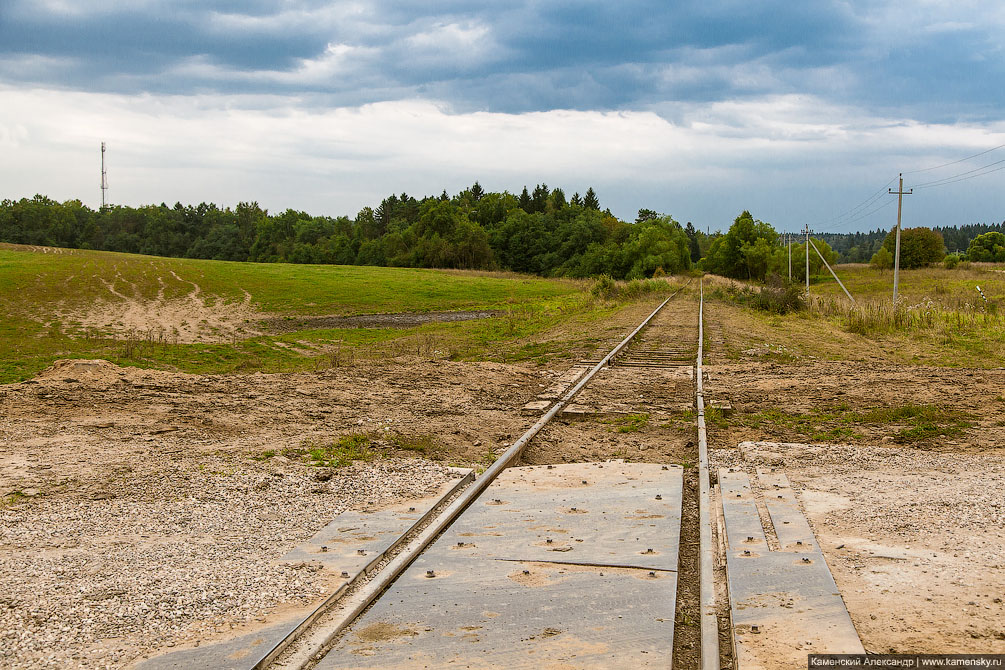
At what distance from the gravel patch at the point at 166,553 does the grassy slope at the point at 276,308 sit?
33.0ft

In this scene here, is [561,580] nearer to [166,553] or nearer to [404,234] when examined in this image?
[166,553]

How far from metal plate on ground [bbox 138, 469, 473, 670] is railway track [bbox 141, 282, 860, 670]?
0.02 metres

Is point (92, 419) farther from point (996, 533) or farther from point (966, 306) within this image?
point (966, 306)

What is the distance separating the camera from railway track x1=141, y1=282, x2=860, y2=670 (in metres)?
4.19

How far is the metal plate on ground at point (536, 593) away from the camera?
4.17 metres

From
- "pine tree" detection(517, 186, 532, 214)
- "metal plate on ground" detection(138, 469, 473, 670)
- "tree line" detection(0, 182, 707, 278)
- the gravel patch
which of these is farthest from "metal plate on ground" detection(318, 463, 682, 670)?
"pine tree" detection(517, 186, 532, 214)

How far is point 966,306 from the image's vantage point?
33.3 metres

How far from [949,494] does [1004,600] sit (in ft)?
8.43

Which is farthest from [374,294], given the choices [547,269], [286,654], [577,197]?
[577,197]

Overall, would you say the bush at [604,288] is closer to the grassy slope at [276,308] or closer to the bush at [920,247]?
the grassy slope at [276,308]

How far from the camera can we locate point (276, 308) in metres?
41.8

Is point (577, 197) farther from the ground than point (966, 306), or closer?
farther from the ground

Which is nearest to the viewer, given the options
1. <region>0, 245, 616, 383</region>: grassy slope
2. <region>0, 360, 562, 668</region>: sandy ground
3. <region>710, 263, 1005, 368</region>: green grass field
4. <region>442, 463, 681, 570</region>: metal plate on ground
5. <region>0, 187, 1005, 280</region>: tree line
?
<region>0, 360, 562, 668</region>: sandy ground

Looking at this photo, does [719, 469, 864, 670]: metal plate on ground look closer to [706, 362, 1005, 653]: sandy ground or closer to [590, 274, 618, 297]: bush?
[706, 362, 1005, 653]: sandy ground
